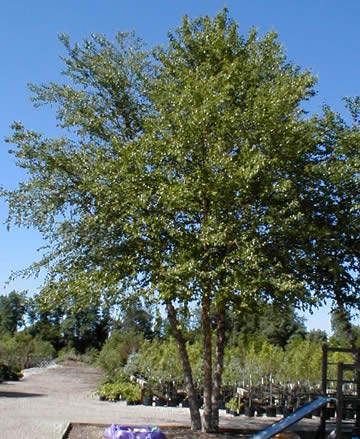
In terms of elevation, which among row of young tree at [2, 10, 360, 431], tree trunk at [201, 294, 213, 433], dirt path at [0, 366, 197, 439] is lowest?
dirt path at [0, 366, 197, 439]

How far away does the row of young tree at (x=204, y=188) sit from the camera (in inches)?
446

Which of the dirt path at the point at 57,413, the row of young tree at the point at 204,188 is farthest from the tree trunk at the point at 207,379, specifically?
the dirt path at the point at 57,413

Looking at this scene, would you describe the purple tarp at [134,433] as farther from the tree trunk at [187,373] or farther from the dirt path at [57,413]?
the tree trunk at [187,373]

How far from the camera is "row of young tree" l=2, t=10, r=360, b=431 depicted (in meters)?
11.3

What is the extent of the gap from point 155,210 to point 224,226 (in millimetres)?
1725

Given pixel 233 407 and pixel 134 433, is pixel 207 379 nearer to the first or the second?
pixel 134 433

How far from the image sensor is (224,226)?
11.3m

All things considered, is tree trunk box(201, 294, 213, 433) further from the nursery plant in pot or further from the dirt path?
the nursery plant in pot

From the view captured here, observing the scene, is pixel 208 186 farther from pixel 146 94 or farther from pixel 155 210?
pixel 146 94

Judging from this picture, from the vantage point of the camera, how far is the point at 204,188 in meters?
11.5

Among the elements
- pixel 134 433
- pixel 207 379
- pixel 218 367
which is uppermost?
pixel 218 367

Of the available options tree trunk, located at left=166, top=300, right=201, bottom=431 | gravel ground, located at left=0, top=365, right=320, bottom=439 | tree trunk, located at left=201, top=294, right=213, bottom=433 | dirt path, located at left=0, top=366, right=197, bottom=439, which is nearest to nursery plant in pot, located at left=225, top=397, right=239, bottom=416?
gravel ground, located at left=0, top=365, right=320, bottom=439

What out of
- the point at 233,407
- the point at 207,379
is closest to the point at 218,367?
the point at 207,379

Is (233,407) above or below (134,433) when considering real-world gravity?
below
